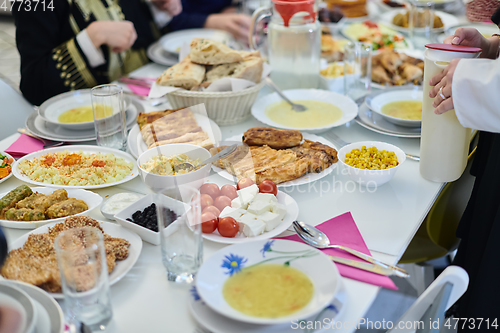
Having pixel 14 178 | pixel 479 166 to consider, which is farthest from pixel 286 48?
pixel 14 178

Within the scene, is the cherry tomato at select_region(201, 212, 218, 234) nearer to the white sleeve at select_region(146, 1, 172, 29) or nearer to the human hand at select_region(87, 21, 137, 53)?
the human hand at select_region(87, 21, 137, 53)

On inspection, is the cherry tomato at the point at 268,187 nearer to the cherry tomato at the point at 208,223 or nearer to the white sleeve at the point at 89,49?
the cherry tomato at the point at 208,223

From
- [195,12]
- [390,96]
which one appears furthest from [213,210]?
[195,12]

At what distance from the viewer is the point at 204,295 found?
0.79 metres

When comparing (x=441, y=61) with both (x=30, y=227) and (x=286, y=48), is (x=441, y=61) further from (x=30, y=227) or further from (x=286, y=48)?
(x=30, y=227)

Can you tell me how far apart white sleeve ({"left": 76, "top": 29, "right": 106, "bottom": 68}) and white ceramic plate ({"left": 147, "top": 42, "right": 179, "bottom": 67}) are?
10.2 inches

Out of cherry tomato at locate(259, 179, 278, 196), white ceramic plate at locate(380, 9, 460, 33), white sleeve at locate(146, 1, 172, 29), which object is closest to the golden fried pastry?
cherry tomato at locate(259, 179, 278, 196)

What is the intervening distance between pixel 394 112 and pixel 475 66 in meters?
0.48

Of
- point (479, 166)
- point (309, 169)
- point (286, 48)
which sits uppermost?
point (286, 48)

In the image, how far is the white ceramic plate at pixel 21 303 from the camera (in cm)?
69

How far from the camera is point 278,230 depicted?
98cm

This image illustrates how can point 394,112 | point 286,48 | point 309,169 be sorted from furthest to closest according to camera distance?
point 286,48
point 394,112
point 309,169

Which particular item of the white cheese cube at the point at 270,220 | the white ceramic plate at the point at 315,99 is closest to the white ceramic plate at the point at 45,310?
the white cheese cube at the point at 270,220

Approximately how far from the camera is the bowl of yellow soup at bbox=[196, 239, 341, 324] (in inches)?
29.9
